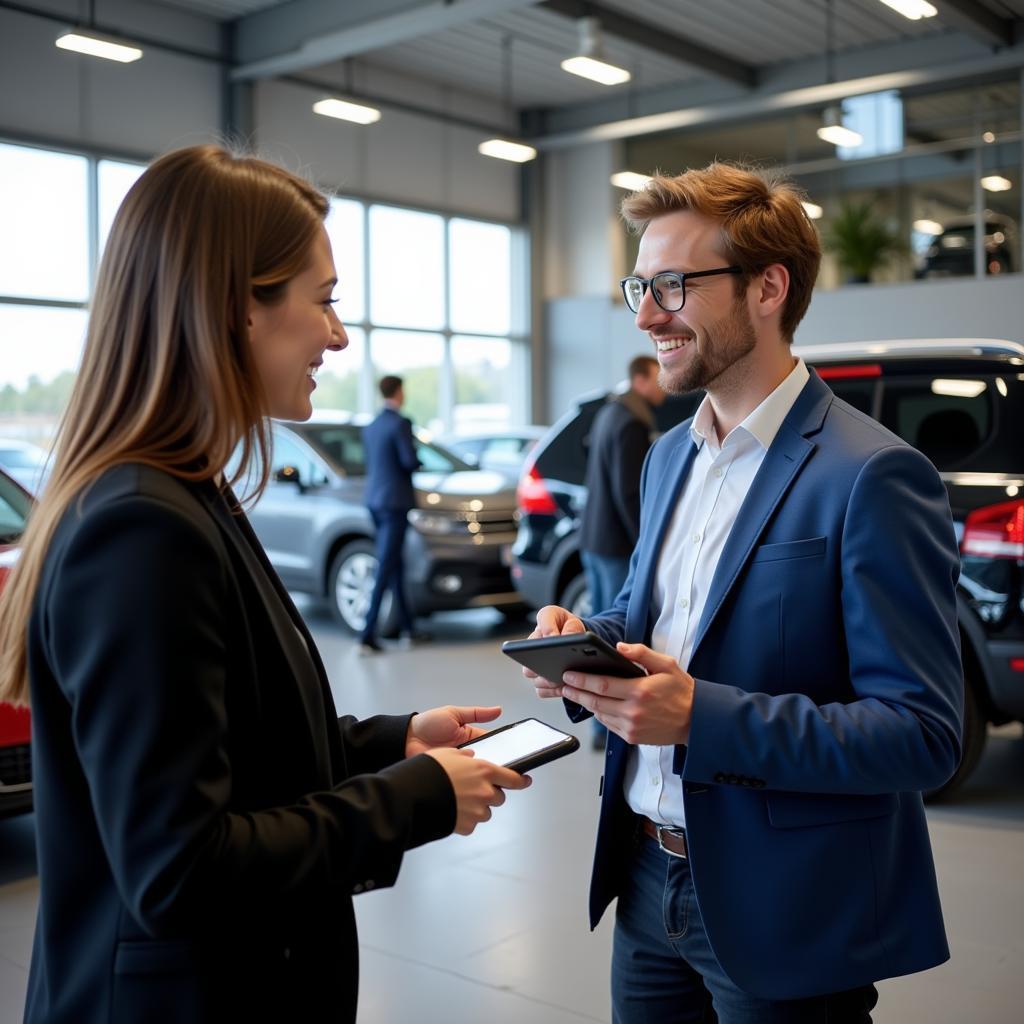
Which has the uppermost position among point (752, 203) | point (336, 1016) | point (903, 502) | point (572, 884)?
point (752, 203)

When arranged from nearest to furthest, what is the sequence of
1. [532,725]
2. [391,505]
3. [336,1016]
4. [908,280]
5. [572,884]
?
1. [336,1016]
2. [532,725]
3. [572,884]
4. [391,505]
5. [908,280]

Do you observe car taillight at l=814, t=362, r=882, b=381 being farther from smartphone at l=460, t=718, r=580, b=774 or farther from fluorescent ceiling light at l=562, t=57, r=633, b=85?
fluorescent ceiling light at l=562, t=57, r=633, b=85

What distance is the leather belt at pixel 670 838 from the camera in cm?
173

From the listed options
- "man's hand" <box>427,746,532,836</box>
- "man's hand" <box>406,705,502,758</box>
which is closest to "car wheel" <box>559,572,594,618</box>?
"man's hand" <box>406,705,502,758</box>

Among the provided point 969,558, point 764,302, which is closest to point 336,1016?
point 764,302

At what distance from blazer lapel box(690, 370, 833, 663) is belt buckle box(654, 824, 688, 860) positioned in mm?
277

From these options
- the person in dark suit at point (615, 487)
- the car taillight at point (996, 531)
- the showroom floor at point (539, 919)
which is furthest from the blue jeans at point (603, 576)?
the car taillight at point (996, 531)

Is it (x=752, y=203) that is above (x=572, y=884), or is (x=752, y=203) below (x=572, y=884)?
above

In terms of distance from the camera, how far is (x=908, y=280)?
46.9 ft

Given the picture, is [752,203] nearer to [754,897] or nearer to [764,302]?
[764,302]

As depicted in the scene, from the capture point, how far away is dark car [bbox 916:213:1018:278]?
13492 mm

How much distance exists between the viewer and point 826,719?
1.51 meters

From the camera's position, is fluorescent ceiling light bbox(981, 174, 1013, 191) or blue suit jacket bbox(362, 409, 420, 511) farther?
fluorescent ceiling light bbox(981, 174, 1013, 191)

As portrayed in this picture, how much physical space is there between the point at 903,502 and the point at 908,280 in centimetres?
1369
